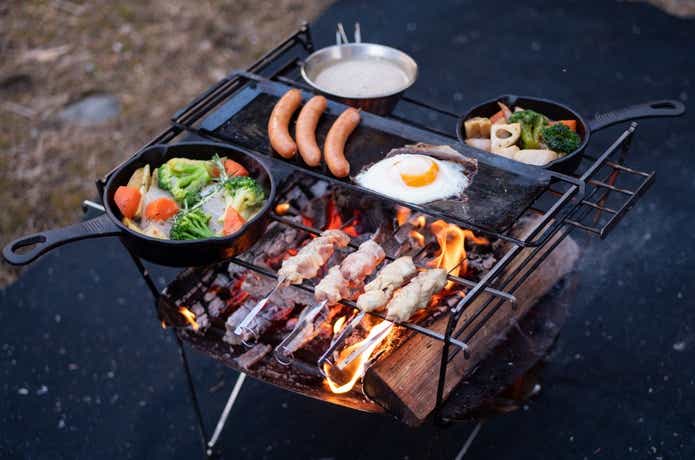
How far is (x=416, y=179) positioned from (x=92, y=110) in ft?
16.4

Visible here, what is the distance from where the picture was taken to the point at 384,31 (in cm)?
743

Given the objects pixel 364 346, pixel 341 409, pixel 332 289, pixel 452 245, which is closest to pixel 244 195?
pixel 332 289

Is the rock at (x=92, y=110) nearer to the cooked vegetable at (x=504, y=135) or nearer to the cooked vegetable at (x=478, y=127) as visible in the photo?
the cooked vegetable at (x=478, y=127)

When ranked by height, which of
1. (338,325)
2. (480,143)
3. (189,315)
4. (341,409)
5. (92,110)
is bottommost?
(341,409)

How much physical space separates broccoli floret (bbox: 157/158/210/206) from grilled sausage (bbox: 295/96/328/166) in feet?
1.62

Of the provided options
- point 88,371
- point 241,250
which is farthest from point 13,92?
point 241,250

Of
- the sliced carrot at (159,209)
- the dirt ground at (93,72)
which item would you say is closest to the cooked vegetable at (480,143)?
the sliced carrot at (159,209)

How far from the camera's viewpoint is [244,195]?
3086 mm

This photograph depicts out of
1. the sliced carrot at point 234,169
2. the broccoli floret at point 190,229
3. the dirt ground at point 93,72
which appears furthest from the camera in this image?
the dirt ground at point 93,72

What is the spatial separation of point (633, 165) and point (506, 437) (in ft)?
9.39

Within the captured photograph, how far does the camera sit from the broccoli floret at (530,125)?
322 cm

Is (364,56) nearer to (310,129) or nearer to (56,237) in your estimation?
(310,129)

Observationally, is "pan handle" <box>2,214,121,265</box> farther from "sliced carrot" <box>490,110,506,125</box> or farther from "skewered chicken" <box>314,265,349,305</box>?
"sliced carrot" <box>490,110,506,125</box>

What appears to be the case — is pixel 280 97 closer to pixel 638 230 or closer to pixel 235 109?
pixel 235 109
